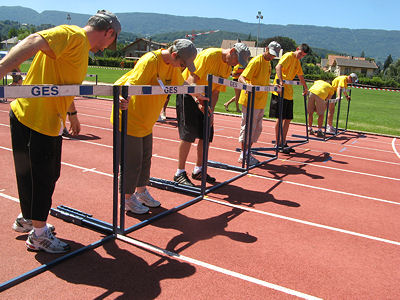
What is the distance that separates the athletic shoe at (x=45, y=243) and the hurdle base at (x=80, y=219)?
20.9 inches

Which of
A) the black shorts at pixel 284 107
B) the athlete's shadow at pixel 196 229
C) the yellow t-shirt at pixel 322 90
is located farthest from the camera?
the yellow t-shirt at pixel 322 90

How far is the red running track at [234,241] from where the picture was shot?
3.01 meters

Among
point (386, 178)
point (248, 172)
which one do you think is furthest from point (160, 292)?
point (386, 178)

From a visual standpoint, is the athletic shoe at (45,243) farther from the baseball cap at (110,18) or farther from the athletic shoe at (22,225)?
the baseball cap at (110,18)

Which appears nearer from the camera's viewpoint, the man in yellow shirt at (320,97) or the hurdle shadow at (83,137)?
the hurdle shadow at (83,137)

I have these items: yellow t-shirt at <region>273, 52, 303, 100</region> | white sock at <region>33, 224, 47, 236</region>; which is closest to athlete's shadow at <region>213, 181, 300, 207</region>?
white sock at <region>33, 224, 47, 236</region>

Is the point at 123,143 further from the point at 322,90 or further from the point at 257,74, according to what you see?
the point at 322,90

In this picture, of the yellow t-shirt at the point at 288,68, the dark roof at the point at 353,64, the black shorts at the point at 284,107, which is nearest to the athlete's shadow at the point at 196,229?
the black shorts at the point at 284,107

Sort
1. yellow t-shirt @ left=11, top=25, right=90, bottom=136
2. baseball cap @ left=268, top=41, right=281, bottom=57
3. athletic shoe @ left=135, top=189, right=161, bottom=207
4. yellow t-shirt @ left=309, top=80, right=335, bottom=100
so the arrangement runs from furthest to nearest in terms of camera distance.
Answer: yellow t-shirt @ left=309, top=80, right=335, bottom=100 → baseball cap @ left=268, top=41, right=281, bottom=57 → athletic shoe @ left=135, top=189, right=161, bottom=207 → yellow t-shirt @ left=11, top=25, right=90, bottom=136

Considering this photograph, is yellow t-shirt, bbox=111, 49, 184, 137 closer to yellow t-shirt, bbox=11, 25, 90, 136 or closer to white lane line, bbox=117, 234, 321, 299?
yellow t-shirt, bbox=11, 25, 90, 136

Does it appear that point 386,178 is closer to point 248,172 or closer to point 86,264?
point 248,172

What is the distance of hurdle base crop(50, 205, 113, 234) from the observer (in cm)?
383

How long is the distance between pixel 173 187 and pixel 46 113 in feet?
8.69

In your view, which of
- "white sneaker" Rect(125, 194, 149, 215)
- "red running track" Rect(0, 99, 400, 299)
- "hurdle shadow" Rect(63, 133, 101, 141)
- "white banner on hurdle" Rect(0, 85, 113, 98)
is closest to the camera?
"white banner on hurdle" Rect(0, 85, 113, 98)
